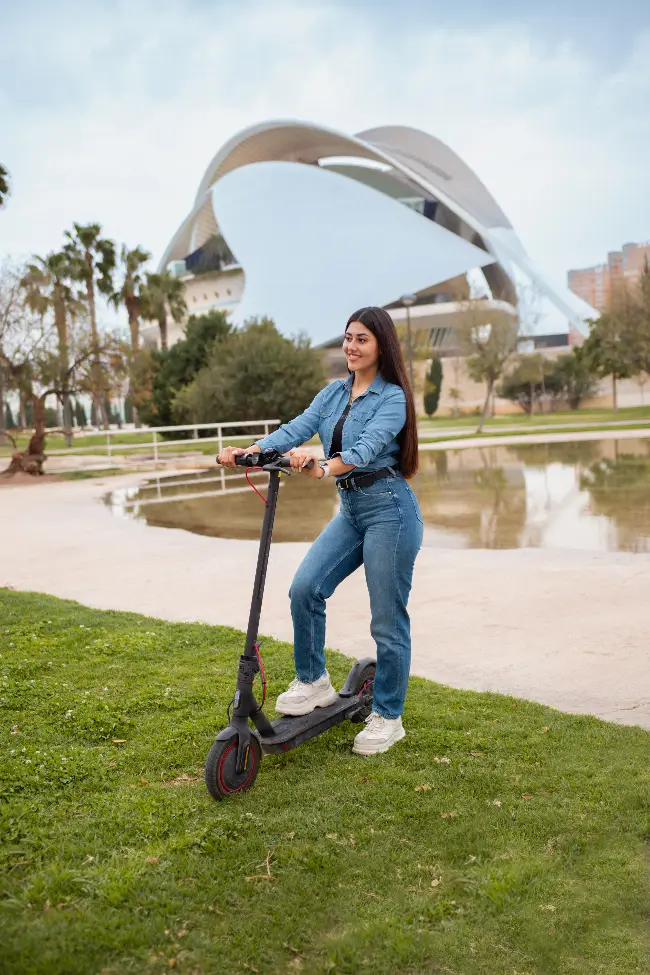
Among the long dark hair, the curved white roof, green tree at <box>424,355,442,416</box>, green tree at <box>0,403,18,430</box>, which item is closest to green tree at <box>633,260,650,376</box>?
green tree at <box>424,355,442,416</box>

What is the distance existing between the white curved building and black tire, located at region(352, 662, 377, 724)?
5559 cm

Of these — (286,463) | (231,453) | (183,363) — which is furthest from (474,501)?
(183,363)

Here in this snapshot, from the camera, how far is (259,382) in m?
30.5

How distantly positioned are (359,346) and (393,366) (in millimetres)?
171

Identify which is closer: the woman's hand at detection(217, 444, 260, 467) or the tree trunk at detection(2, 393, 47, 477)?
the woman's hand at detection(217, 444, 260, 467)

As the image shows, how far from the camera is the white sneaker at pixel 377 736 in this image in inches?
148

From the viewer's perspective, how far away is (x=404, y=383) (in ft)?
12.5

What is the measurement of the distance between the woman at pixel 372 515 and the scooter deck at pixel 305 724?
0.07 metres

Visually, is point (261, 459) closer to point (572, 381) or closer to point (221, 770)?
point (221, 770)

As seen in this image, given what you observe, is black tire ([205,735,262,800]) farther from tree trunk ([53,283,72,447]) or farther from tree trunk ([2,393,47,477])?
tree trunk ([53,283,72,447])

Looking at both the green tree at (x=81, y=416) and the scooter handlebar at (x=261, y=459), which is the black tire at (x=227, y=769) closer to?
the scooter handlebar at (x=261, y=459)

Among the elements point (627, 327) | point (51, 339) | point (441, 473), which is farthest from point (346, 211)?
point (441, 473)

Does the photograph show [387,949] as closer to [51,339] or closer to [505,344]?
[51,339]

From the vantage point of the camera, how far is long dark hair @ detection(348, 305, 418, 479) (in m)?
3.71
